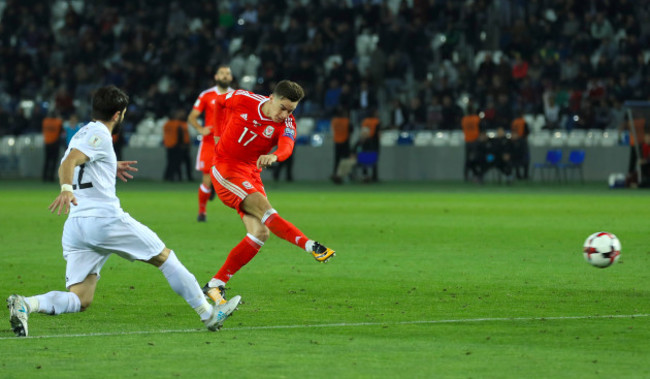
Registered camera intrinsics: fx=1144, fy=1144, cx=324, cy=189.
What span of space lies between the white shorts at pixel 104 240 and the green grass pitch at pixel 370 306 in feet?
1.74

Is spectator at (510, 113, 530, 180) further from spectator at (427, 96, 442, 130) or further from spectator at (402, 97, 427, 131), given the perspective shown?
spectator at (402, 97, 427, 131)

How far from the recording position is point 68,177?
22.9ft

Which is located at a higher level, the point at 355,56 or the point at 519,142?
the point at 355,56

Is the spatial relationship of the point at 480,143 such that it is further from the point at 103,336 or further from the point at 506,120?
the point at 103,336

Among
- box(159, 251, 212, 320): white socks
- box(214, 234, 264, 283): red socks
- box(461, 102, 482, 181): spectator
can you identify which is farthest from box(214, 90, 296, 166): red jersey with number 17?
box(461, 102, 482, 181): spectator

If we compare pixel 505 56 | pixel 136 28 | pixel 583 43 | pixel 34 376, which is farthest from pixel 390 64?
pixel 34 376

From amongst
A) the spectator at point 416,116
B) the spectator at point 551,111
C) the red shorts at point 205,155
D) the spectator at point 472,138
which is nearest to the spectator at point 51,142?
the spectator at point 416,116

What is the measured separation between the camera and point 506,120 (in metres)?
31.7

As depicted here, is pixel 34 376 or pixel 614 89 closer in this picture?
pixel 34 376

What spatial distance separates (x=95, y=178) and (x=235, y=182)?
2544 millimetres

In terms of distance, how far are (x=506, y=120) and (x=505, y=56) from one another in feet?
6.94

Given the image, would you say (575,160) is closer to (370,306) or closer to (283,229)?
(283,229)

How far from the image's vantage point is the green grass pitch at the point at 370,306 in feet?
21.1

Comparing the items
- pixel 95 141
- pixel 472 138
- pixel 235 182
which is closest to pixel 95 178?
pixel 95 141
